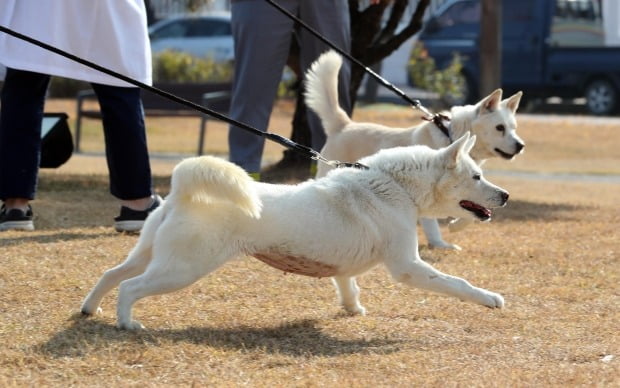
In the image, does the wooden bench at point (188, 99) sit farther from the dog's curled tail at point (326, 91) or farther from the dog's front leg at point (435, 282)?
the dog's front leg at point (435, 282)

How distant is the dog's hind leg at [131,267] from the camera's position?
439cm

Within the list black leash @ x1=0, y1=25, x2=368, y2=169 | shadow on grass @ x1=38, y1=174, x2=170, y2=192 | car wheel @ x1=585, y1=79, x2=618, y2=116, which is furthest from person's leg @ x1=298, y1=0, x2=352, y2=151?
car wheel @ x1=585, y1=79, x2=618, y2=116

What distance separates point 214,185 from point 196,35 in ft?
66.1

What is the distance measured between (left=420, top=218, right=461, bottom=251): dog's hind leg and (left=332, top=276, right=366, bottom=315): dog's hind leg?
5.40 ft

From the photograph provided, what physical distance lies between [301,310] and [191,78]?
15356 mm

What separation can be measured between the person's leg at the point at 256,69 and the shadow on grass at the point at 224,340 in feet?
9.28

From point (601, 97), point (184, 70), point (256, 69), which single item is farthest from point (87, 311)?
point (601, 97)

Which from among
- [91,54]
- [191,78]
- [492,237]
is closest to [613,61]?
[191,78]

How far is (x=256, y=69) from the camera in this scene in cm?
726

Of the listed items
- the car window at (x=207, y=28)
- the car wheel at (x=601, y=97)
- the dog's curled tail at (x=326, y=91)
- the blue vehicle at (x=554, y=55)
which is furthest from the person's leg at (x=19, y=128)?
the car window at (x=207, y=28)

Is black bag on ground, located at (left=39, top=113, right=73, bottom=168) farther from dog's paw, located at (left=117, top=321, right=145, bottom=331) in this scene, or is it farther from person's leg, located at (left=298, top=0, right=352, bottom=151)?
dog's paw, located at (left=117, top=321, right=145, bottom=331)

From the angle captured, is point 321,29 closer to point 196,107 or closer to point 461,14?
point 196,107

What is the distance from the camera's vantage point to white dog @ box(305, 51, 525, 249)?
260 inches

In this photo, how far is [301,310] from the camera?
487 cm
